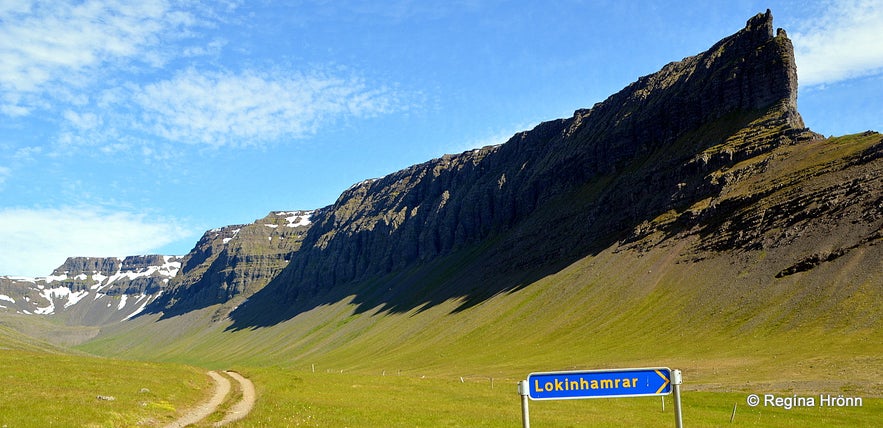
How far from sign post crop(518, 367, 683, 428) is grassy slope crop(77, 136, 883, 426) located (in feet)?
63.6

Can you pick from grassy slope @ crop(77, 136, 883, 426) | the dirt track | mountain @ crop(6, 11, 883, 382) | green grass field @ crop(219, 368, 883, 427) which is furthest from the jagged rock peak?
the dirt track

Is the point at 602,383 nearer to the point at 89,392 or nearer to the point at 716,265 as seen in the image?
the point at 89,392

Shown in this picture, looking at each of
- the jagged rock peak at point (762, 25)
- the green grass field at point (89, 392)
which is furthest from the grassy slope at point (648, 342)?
the jagged rock peak at point (762, 25)

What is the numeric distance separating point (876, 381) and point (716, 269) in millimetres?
69871

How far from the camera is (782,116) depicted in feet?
526

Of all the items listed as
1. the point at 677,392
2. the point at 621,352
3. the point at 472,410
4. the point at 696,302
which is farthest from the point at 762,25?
the point at 677,392

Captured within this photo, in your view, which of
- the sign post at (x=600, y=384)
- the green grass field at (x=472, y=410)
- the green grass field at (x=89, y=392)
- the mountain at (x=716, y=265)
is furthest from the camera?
the mountain at (x=716, y=265)

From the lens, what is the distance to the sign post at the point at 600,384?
1584 centimetres

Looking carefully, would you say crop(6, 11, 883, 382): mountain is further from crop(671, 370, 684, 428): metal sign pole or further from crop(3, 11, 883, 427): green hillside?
crop(671, 370, 684, 428): metal sign pole

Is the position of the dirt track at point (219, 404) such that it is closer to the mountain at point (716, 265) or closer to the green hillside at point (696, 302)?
the green hillside at point (696, 302)

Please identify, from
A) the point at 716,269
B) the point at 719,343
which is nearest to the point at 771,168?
the point at 716,269

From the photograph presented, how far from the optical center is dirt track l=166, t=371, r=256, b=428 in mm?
32719

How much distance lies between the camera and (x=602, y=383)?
15.9 metres

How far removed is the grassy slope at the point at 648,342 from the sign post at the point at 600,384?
1939 centimetres
